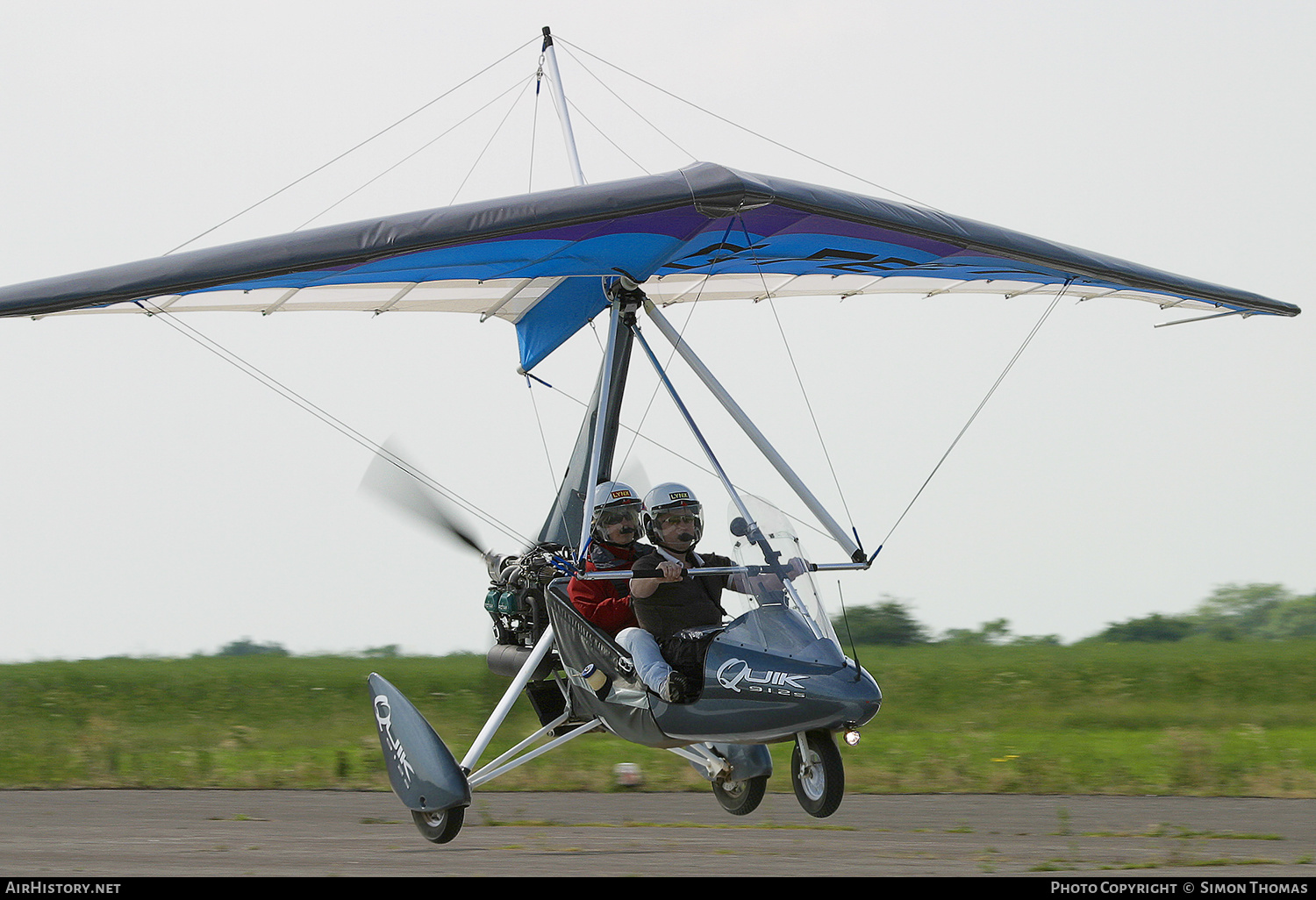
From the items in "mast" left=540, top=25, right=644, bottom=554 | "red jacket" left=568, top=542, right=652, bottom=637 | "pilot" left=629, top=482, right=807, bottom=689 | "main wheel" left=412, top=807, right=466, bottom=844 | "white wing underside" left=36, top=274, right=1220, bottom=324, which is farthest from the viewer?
"white wing underside" left=36, top=274, right=1220, bottom=324

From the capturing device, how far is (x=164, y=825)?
26.5 ft

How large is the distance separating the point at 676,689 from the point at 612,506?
1350mm

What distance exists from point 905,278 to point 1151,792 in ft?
13.4

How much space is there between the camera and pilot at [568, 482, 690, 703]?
6.71 meters

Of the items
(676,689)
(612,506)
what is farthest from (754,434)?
(676,689)

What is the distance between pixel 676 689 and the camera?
19.3 ft

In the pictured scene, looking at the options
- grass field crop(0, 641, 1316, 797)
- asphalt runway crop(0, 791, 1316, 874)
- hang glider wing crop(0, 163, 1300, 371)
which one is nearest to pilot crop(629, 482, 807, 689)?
asphalt runway crop(0, 791, 1316, 874)

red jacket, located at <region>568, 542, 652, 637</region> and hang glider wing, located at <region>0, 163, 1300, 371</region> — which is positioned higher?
hang glider wing, located at <region>0, 163, 1300, 371</region>

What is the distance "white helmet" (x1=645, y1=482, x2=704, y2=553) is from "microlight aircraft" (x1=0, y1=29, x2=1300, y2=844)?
0.19 metres

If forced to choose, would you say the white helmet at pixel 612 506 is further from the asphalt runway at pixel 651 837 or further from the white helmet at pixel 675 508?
the asphalt runway at pixel 651 837

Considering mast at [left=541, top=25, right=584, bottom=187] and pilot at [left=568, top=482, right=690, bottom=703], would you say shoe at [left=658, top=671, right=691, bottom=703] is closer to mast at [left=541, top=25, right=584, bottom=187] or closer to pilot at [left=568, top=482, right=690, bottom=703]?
pilot at [left=568, top=482, right=690, bottom=703]

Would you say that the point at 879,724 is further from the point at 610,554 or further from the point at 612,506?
the point at 612,506

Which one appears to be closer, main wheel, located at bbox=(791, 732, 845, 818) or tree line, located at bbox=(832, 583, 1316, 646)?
main wheel, located at bbox=(791, 732, 845, 818)

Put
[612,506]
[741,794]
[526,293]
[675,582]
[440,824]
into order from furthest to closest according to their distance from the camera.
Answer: [526,293], [741,794], [440,824], [612,506], [675,582]
